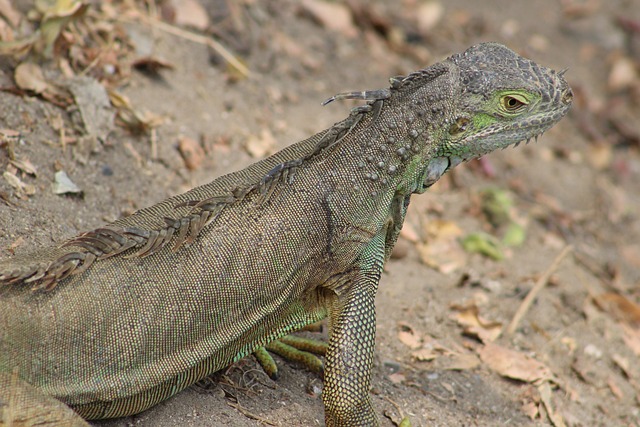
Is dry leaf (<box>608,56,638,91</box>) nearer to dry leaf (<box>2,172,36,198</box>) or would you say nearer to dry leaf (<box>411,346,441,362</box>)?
dry leaf (<box>411,346,441,362</box>)

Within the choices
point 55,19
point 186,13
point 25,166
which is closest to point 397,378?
point 25,166

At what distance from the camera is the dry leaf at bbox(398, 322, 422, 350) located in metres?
5.90

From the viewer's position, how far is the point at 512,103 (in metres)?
4.73

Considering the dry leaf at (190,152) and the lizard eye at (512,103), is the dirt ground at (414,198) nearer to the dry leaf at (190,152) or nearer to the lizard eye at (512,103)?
the dry leaf at (190,152)

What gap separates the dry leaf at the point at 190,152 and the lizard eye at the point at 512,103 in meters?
3.25

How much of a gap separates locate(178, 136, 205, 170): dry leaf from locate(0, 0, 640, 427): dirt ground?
0.02 m

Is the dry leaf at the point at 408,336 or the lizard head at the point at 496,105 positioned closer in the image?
the lizard head at the point at 496,105

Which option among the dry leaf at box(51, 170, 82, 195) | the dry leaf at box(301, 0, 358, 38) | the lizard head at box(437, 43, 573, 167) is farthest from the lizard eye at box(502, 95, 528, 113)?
the dry leaf at box(301, 0, 358, 38)

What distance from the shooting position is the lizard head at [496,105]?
466 cm

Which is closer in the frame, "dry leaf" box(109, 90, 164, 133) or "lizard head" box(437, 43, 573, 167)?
"lizard head" box(437, 43, 573, 167)

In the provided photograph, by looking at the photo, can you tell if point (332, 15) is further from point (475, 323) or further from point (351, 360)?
point (351, 360)

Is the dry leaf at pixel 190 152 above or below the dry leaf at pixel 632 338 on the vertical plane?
below

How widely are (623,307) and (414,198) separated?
8.16ft

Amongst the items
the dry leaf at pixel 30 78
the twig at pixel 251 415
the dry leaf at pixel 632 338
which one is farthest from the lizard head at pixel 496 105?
the dry leaf at pixel 30 78
